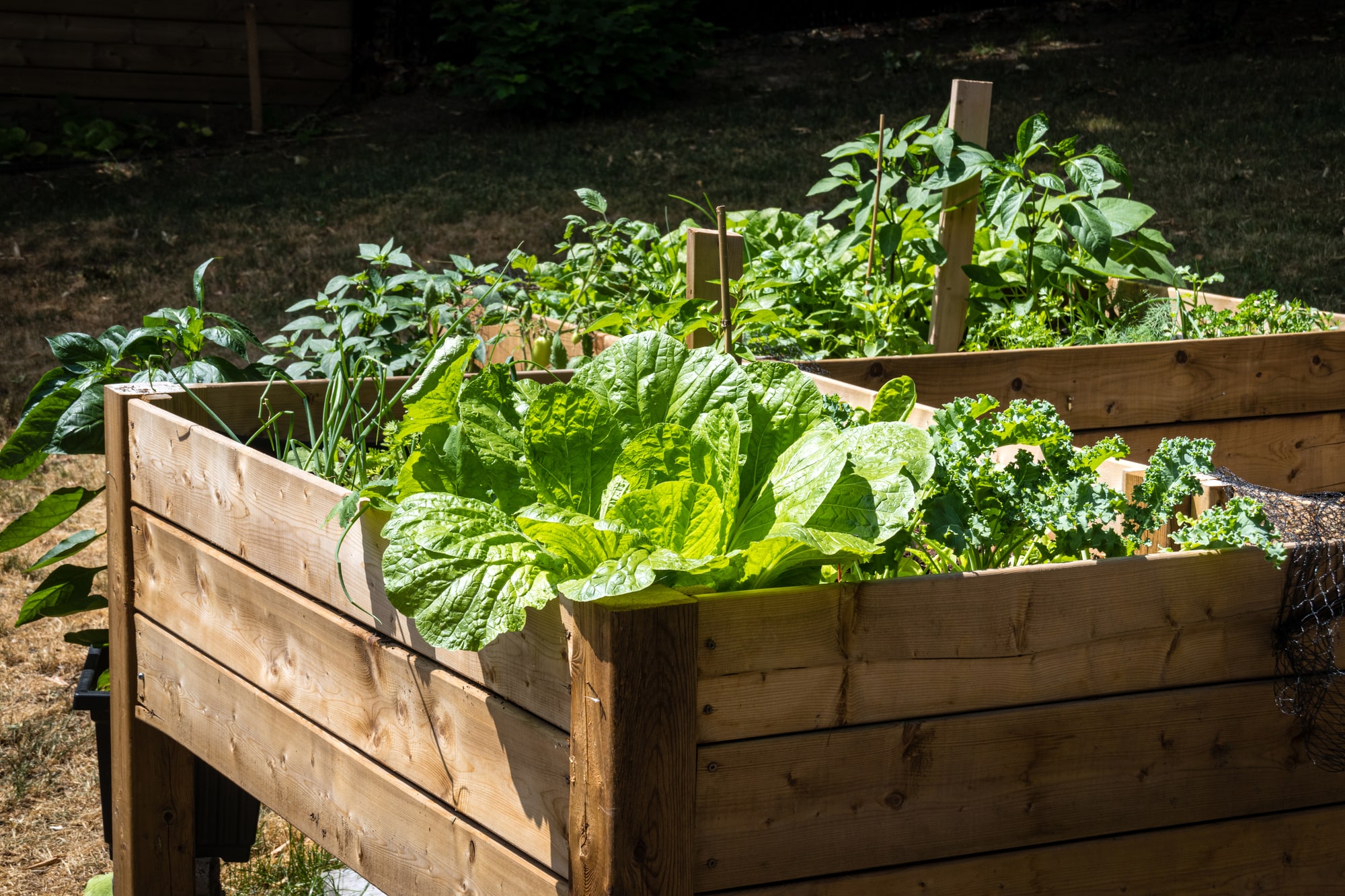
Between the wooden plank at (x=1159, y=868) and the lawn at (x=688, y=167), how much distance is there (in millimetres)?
3148

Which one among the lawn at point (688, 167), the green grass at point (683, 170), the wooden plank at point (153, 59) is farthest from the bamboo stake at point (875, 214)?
the wooden plank at point (153, 59)

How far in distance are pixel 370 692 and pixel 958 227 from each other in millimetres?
2095

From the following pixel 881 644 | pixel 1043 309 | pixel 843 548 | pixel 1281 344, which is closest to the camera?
pixel 843 548

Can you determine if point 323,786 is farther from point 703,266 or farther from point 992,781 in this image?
point 703,266

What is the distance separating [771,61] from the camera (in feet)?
37.8

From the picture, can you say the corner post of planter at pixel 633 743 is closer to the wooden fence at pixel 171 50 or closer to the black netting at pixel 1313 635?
the black netting at pixel 1313 635

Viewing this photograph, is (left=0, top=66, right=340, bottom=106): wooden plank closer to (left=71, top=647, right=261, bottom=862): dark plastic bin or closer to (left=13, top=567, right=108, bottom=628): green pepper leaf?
(left=13, top=567, right=108, bottom=628): green pepper leaf

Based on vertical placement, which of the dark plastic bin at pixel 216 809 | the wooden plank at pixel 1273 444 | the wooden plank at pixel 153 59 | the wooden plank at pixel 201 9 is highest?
the wooden plank at pixel 201 9

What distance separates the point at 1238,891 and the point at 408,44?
1108cm

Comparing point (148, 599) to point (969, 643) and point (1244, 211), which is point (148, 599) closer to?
point (969, 643)

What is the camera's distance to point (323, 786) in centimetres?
173

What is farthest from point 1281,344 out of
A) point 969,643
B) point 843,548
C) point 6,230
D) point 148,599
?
point 6,230

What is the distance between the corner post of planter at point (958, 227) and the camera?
3082mm

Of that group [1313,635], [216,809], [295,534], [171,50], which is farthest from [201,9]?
[1313,635]
